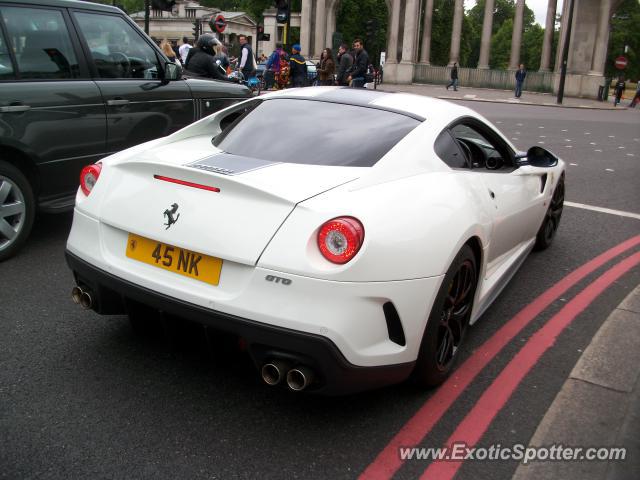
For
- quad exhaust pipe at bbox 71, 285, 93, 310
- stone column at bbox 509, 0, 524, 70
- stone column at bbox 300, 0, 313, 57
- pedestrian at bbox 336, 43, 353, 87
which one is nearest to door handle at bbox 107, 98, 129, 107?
quad exhaust pipe at bbox 71, 285, 93, 310

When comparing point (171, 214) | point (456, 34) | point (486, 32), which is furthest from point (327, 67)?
point (456, 34)

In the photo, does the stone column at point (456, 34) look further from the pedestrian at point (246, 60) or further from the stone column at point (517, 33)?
the pedestrian at point (246, 60)

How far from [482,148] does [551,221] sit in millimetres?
1942

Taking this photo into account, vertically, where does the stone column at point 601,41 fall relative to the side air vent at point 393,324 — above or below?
above

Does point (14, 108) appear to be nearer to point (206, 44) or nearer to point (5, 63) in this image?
point (5, 63)

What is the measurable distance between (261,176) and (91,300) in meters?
1.06

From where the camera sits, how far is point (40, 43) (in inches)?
208

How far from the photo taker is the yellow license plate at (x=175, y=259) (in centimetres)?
280

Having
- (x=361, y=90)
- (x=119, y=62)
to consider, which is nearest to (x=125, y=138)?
(x=119, y=62)

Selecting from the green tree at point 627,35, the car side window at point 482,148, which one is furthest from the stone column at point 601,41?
the car side window at point 482,148

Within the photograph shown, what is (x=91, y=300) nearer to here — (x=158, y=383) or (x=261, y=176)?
(x=158, y=383)

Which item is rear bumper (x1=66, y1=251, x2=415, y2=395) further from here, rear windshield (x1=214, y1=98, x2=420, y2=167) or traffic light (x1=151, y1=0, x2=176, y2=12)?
traffic light (x1=151, y1=0, x2=176, y2=12)

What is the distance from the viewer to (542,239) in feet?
20.2

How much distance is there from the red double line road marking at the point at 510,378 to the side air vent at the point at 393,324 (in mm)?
546
